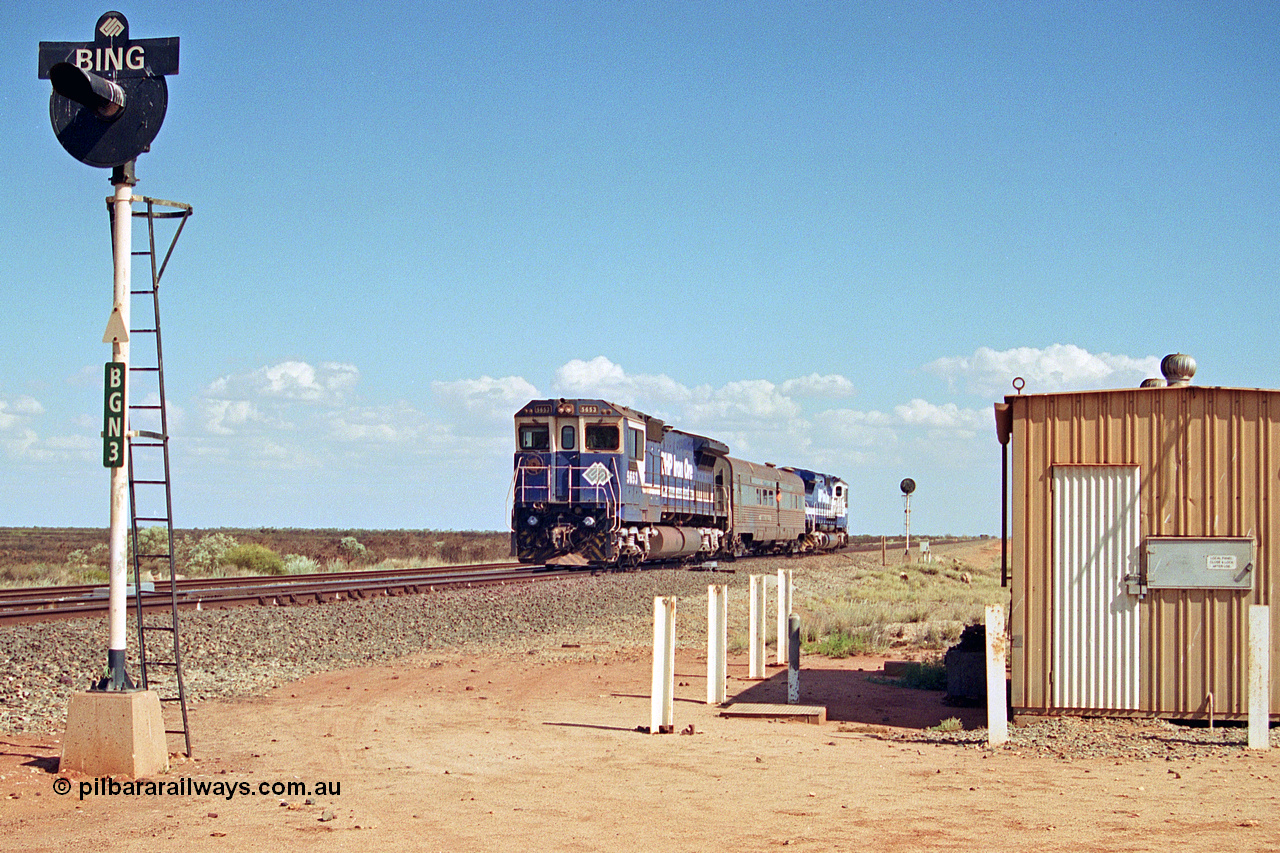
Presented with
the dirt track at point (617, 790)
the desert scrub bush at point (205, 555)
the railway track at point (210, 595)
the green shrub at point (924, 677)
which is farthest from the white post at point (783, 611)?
the desert scrub bush at point (205, 555)

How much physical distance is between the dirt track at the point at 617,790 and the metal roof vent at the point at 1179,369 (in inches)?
129

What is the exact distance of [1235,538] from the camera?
9.63 meters

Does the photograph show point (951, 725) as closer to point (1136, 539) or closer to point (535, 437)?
point (1136, 539)

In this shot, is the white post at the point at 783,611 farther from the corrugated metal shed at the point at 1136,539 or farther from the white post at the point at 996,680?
the white post at the point at 996,680

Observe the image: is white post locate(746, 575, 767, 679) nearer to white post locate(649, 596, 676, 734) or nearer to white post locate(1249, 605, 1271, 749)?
white post locate(649, 596, 676, 734)

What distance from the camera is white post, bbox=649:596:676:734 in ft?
33.5

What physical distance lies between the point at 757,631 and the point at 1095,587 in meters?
5.16

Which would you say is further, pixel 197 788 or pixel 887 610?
pixel 887 610

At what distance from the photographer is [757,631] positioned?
14.4m

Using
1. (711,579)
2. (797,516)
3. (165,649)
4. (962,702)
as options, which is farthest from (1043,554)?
(797,516)

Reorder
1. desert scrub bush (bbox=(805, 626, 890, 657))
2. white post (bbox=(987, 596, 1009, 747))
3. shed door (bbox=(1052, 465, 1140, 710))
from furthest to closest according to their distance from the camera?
1. desert scrub bush (bbox=(805, 626, 890, 657))
2. shed door (bbox=(1052, 465, 1140, 710))
3. white post (bbox=(987, 596, 1009, 747))

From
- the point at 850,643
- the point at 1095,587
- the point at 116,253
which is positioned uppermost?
the point at 116,253

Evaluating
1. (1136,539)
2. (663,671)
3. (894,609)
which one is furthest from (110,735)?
(894,609)

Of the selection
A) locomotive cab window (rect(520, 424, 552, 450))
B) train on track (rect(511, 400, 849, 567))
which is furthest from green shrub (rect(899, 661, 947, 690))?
locomotive cab window (rect(520, 424, 552, 450))
